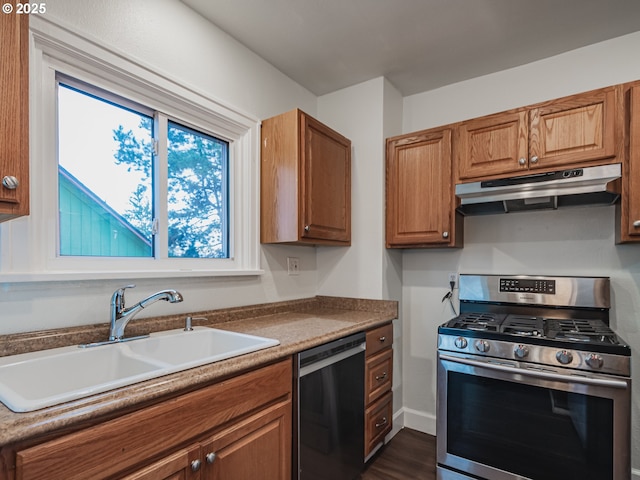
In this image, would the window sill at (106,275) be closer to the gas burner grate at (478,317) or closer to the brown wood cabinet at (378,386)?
the brown wood cabinet at (378,386)

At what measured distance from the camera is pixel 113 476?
0.87 meters

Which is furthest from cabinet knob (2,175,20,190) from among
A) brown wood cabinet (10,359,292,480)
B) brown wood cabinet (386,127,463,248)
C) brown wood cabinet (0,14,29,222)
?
brown wood cabinet (386,127,463,248)

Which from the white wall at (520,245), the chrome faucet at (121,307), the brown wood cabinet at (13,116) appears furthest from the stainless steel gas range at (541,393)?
the brown wood cabinet at (13,116)

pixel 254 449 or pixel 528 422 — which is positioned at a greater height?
pixel 254 449

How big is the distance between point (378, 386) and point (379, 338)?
0.30 meters

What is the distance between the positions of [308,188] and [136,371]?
128 centimetres

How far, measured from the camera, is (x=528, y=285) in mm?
2162

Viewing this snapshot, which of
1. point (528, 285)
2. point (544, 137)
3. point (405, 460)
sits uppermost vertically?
point (544, 137)

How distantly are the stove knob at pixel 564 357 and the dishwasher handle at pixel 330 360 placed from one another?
910 millimetres

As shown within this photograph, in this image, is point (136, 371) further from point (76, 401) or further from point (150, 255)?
point (150, 255)

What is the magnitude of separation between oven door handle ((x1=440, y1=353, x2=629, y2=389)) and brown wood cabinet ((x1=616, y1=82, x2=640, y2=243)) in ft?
2.32

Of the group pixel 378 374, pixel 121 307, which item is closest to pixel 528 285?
pixel 378 374

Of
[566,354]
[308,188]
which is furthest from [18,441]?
[566,354]

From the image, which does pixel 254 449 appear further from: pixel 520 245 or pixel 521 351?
pixel 520 245
